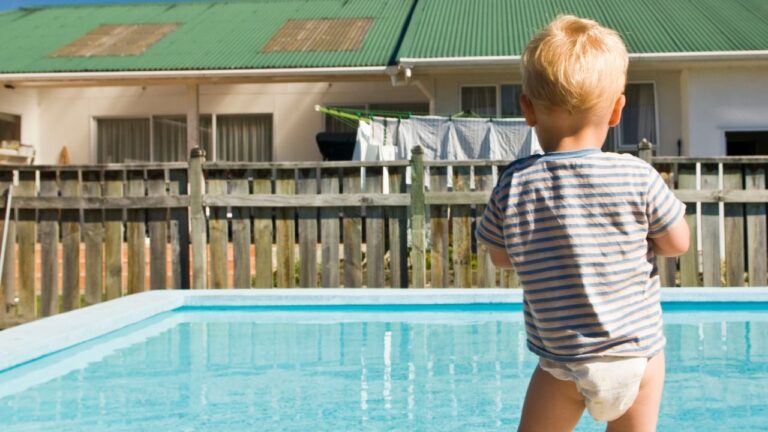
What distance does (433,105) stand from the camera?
13594mm

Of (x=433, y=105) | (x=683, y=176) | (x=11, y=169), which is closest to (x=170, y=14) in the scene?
(x=433, y=105)

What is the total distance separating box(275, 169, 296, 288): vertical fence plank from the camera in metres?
7.80

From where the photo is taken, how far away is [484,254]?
301 inches

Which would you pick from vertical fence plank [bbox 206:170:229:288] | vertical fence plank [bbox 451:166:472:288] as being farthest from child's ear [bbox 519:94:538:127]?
vertical fence plank [bbox 206:170:229:288]

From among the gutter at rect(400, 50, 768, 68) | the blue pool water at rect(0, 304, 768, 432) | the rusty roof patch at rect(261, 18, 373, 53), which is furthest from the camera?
the rusty roof patch at rect(261, 18, 373, 53)

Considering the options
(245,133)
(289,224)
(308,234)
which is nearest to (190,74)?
(245,133)

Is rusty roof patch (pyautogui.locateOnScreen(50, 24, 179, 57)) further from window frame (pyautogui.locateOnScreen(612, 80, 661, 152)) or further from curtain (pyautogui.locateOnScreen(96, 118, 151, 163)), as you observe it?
window frame (pyautogui.locateOnScreen(612, 80, 661, 152))

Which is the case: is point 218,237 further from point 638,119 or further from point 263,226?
point 638,119

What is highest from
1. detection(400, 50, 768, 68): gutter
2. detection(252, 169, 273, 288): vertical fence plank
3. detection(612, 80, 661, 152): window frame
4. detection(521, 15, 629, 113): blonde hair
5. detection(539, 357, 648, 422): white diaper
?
detection(400, 50, 768, 68): gutter

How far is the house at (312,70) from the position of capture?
1278 cm

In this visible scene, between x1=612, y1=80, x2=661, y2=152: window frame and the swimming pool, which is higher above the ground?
x1=612, y1=80, x2=661, y2=152: window frame

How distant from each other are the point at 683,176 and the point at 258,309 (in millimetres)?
4247

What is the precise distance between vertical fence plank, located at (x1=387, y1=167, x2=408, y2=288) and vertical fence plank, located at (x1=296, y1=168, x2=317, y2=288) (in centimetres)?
74

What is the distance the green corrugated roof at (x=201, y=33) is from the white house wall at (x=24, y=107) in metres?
0.84
